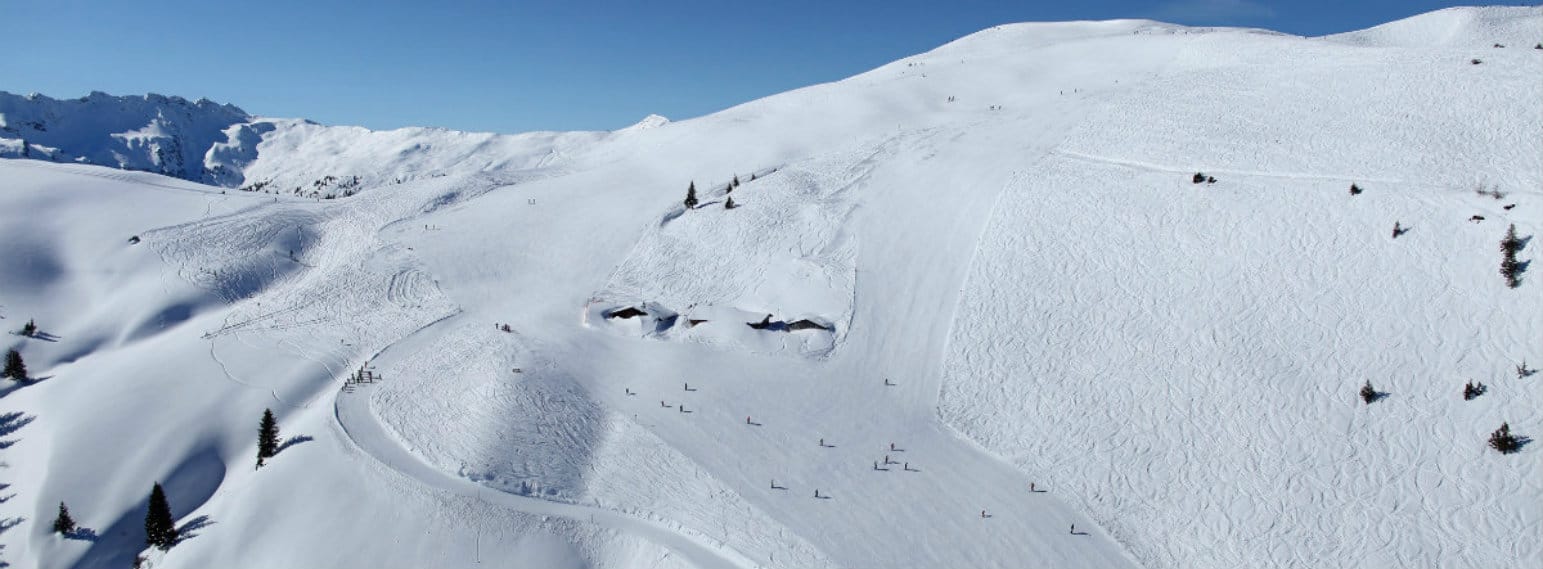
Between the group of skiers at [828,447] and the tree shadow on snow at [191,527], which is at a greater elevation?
the group of skiers at [828,447]

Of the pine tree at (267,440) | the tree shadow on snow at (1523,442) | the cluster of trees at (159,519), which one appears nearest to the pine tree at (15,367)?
the cluster of trees at (159,519)

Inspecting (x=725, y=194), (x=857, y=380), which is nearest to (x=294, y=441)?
(x=857, y=380)

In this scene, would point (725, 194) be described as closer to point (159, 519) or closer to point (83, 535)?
point (159, 519)

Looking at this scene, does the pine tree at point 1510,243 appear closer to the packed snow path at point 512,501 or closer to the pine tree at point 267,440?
the packed snow path at point 512,501

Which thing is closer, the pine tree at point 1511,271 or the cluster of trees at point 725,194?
the pine tree at point 1511,271

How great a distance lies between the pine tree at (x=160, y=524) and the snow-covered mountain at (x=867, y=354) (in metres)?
0.82

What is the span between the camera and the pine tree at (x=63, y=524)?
1103 inches

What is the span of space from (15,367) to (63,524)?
16733 mm

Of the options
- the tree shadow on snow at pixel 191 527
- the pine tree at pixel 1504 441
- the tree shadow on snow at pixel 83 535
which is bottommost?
the tree shadow on snow at pixel 83 535

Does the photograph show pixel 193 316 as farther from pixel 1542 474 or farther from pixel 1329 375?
pixel 1542 474

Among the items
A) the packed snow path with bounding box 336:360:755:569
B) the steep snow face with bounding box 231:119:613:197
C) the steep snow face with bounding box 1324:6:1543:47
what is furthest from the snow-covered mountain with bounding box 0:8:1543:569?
the steep snow face with bounding box 231:119:613:197

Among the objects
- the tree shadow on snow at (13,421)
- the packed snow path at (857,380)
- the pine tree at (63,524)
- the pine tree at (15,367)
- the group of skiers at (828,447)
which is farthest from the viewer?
the pine tree at (15,367)

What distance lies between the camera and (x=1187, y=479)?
87.0 feet

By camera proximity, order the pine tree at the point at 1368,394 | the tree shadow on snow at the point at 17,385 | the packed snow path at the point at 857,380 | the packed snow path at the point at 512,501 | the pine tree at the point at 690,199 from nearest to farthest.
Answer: the packed snow path at the point at 512,501 < the packed snow path at the point at 857,380 < the pine tree at the point at 1368,394 < the tree shadow on snow at the point at 17,385 < the pine tree at the point at 690,199
